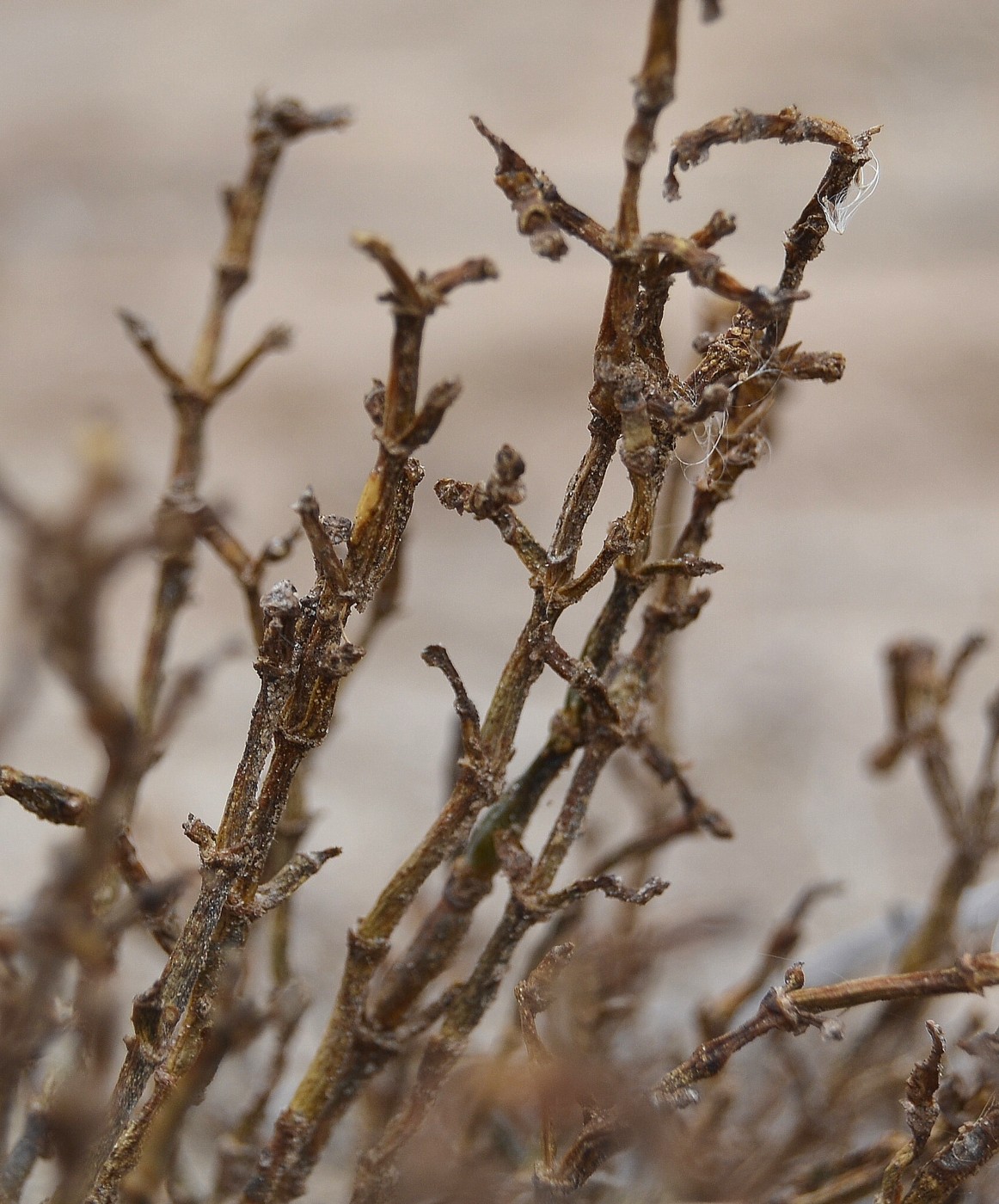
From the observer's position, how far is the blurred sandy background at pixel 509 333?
6.20ft

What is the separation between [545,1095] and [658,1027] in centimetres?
62

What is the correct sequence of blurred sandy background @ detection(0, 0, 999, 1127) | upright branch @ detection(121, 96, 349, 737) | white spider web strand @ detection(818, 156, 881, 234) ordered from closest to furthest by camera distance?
white spider web strand @ detection(818, 156, 881, 234)
upright branch @ detection(121, 96, 349, 737)
blurred sandy background @ detection(0, 0, 999, 1127)

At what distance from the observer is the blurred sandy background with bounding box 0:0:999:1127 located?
1.89 m

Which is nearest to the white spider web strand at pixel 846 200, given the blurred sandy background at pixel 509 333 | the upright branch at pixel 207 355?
the upright branch at pixel 207 355

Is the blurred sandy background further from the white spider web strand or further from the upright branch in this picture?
the white spider web strand

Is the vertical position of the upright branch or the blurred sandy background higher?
the blurred sandy background

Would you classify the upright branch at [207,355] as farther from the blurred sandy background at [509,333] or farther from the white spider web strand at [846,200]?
the blurred sandy background at [509,333]

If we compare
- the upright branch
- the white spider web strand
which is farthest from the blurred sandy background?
the white spider web strand

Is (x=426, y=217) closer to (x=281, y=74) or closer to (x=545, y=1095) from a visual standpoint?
(x=281, y=74)

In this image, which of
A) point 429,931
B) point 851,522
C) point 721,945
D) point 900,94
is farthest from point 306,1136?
point 900,94

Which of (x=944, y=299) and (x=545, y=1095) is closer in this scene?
(x=545, y=1095)

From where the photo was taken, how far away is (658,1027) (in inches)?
37.0

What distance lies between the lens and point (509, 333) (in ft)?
9.59

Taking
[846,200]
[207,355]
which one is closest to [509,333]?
[207,355]
